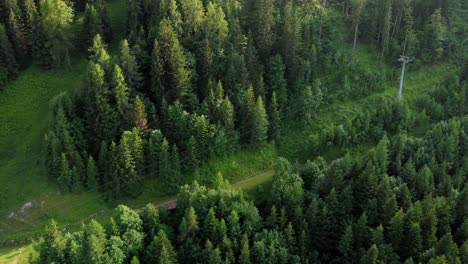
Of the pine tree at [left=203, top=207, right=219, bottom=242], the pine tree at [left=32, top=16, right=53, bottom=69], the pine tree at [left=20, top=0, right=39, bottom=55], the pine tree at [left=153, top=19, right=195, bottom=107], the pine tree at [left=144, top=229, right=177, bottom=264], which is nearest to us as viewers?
the pine tree at [left=144, top=229, right=177, bottom=264]

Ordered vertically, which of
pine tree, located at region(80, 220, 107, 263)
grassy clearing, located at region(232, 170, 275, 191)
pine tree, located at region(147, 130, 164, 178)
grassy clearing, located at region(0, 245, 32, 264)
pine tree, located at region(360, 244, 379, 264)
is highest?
pine tree, located at region(147, 130, 164, 178)

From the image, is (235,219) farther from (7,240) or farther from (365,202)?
(7,240)

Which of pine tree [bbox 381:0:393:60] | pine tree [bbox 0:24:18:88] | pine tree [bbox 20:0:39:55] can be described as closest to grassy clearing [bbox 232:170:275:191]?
pine tree [bbox 381:0:393:60]

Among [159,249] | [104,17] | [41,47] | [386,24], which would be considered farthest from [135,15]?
[386,24]

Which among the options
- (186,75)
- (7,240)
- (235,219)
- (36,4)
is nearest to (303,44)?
(186,75)

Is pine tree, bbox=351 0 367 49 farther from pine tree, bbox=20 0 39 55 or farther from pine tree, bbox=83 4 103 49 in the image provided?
pine tree, bbox=20 0 39 55

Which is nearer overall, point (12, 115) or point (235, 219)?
point (235, 219)

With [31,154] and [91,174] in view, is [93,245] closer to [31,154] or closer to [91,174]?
[91,174]
